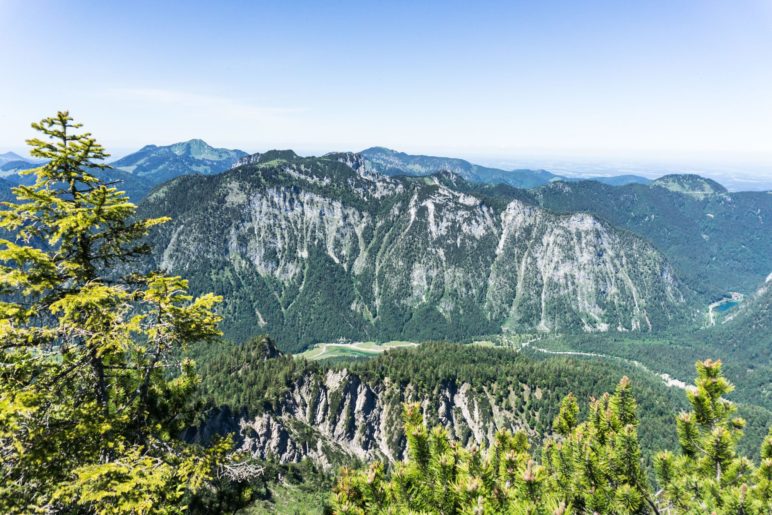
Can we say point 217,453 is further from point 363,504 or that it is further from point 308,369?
point 308,369

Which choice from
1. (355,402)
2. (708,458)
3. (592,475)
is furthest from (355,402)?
(592,475)

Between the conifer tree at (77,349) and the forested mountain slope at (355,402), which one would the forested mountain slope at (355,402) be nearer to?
the forested mountain slope at (355,402)

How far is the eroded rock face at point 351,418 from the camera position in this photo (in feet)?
463

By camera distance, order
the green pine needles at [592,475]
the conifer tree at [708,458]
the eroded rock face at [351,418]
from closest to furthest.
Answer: the green pine needles at [592,475]
the conifer tree at [708,458]
the eroded rock face at [351,418]

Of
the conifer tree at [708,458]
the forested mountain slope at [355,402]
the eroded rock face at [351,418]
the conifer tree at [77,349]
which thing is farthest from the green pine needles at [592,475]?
the forested mountain slope at [355,402]

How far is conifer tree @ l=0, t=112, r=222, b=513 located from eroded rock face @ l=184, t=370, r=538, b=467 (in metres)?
130

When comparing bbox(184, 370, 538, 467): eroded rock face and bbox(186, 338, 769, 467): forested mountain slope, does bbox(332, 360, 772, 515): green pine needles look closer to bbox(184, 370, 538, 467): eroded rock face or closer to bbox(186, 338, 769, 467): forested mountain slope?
bbox(184, 370, 538, 467): eroded rock face

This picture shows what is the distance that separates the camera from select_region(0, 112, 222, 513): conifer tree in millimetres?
14734

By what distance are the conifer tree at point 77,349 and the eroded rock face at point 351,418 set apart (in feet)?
425

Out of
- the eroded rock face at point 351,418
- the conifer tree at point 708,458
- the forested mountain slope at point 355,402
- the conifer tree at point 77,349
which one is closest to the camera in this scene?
the conifer tree at point 708,458

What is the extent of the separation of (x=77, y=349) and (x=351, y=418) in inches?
6450

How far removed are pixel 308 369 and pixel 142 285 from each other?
158243 millimetres

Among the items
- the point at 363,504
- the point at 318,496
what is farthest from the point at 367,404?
the point at 363,504

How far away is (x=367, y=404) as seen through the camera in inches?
6781
